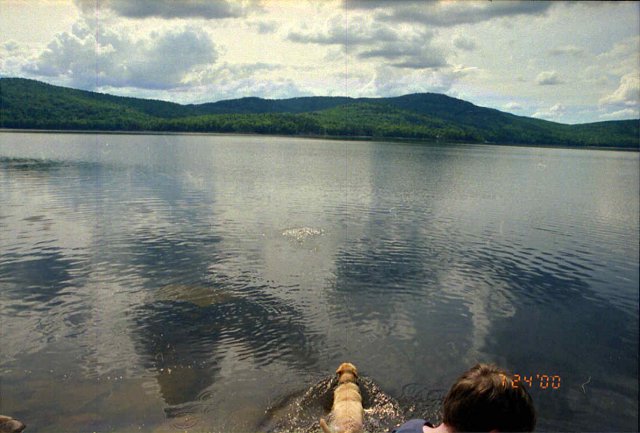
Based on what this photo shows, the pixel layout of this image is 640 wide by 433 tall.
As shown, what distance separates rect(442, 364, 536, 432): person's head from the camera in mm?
3459

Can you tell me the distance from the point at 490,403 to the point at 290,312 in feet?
49.4

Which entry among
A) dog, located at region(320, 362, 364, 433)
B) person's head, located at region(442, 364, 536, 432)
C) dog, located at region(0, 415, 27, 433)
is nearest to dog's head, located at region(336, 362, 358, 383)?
dog, located at region(320, 362, 364, 433)

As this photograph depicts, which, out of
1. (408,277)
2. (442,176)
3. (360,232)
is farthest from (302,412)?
(442,176)

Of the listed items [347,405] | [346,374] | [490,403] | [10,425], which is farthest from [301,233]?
[490,403]

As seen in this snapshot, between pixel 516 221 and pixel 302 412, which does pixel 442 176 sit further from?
pixel 302 412

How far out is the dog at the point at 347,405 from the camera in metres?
11.1

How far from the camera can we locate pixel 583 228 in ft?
114

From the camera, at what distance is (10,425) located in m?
10.6

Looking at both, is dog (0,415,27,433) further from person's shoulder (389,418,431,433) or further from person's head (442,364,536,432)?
person's head (442,364,536,432)

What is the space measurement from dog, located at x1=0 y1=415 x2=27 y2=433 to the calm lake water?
1.22 feet
